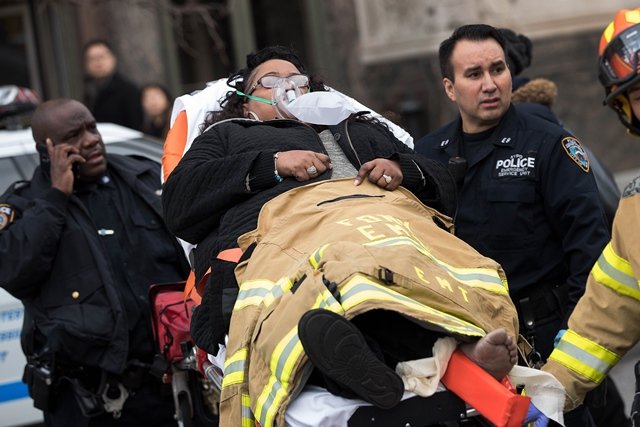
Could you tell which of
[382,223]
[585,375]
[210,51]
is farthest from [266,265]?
[210,51]

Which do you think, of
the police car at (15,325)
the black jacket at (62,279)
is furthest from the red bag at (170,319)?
the police car at (15,325)

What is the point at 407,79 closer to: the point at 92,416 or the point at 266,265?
the point at 92,416

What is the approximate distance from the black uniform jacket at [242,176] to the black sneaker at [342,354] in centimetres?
87

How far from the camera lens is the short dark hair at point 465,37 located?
4949 mm

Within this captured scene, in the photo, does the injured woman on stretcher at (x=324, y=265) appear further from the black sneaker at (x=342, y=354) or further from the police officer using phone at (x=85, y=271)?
the police officer using phone at (x=85, y=271)

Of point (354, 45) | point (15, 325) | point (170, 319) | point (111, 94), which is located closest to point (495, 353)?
point (170, 319)

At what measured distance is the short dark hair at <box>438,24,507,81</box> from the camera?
495cm

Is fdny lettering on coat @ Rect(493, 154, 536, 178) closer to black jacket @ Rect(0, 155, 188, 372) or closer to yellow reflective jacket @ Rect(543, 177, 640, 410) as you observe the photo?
yellow reflective jacket @ Rect(543, 177, 640, 410)

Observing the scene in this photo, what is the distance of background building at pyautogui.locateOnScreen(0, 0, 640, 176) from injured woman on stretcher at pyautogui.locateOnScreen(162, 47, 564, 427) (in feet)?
25.2

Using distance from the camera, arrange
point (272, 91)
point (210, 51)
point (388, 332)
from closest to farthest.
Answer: point (388, 332)
point (272, 91)
point (210, 51)

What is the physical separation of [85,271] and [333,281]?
2094mm

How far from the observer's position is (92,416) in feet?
17.1

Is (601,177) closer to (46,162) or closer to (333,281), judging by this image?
(46,162)

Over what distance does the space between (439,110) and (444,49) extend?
750 cm
